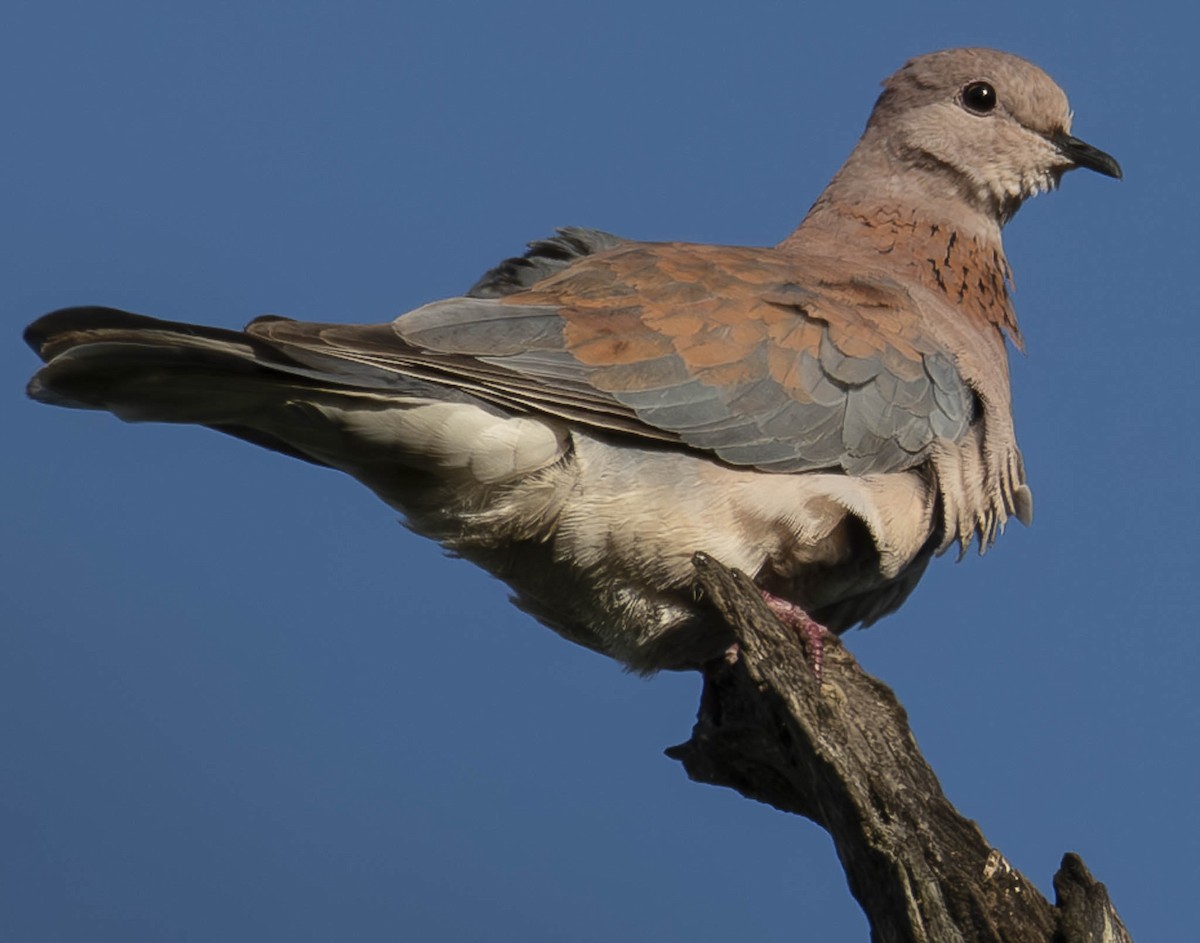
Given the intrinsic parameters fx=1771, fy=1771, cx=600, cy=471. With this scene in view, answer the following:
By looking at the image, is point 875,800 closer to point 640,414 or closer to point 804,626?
point 804,626

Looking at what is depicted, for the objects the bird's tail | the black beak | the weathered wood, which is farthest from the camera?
the black beak

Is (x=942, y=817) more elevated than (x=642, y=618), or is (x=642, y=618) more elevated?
(x=642, y=618)

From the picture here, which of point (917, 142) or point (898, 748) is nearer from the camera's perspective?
point (898, 748)

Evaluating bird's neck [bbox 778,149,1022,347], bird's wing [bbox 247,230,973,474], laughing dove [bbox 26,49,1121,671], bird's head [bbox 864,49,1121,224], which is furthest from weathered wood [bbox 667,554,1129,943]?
bird's head [bbox 864,49,1121,224]

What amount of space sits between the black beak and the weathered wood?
2.24 metres

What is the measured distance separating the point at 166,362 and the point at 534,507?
96 centimetres

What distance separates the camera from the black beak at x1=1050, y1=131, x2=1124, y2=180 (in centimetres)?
571

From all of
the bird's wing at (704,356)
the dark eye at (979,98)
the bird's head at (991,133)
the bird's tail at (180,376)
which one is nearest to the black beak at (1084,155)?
the bird's head at (991,133)

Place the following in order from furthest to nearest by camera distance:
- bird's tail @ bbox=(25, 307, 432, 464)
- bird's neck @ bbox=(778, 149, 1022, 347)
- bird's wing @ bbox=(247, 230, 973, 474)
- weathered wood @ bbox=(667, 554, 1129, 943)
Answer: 1. bird's neck @ bbox=(778, 149, 1022, 347)
2. bird's wing @ bbox=(247, 230, 973, 474)
3. bird's tail @ bbox=(25, 307, 432, 464)
4. weathered wood @ bbox=(667, 554, 1129, 943)

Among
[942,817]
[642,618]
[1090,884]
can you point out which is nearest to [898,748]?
[942,817]

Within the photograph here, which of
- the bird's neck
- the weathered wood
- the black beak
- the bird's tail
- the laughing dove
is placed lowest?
the weathered wood

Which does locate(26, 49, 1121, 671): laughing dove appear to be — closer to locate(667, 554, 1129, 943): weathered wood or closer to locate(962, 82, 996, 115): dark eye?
locate(667, 554, 1129, 943): weathered wood

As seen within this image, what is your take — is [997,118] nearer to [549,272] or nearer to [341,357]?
[549,272]

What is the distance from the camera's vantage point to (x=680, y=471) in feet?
14.6
